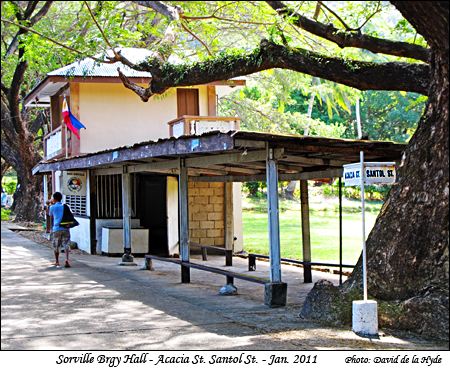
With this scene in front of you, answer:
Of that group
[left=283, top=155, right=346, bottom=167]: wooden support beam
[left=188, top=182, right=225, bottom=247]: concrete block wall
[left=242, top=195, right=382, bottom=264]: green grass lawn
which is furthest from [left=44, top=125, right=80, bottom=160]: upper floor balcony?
[left=283, top=155, right=346, bottom=167]: wooden support beam

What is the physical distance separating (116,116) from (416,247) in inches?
617

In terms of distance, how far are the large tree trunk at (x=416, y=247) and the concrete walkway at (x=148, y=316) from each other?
0.36 metres

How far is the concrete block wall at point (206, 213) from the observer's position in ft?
77.3

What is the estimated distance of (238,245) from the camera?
79.4 feet

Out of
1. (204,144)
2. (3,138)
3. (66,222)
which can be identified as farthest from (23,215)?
(204,144)

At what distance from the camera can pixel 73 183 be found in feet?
68.8

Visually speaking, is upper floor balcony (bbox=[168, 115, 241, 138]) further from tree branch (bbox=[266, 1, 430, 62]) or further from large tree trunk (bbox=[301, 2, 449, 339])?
large tree trunk (bbox=[301, 2, 449, 339])

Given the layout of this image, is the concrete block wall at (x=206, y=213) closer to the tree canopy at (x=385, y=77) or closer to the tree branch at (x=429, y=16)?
the tree canopy at (x=385, y=77)

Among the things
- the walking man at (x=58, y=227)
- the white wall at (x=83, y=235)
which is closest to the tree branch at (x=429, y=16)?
the walking man at (x=58, y=227)

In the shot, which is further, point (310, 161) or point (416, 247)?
point (310, 161)

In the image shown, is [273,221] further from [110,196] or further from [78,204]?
[78,204]

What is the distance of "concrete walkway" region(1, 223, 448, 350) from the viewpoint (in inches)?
350

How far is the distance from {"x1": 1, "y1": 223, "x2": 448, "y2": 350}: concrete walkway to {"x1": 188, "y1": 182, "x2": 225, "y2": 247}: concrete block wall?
6.78 m

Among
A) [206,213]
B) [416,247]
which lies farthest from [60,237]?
[416,247]
